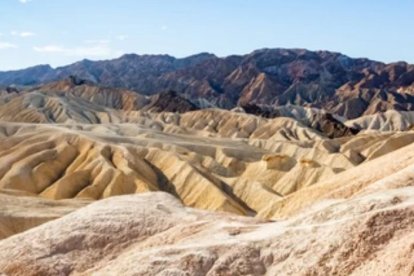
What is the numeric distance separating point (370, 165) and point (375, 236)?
11.4 meters

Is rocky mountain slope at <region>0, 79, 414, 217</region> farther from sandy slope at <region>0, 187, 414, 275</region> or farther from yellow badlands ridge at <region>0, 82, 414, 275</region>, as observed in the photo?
sandy slope at <region>0, 187, 414, 275</region>

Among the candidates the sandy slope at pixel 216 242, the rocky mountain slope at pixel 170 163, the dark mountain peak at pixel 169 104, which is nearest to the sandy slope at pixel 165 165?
the rocky mountain slope at pixel 170 163

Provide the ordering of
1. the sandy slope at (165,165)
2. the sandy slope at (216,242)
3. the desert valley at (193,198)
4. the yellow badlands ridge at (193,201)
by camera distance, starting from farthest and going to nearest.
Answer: the sandy slope at (165,165) < the desert valley at (193,198) < the yellow badlands ridge at (193,201) < the sandy slope at (216,242)

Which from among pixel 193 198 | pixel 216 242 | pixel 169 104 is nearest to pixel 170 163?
pixel 193 198

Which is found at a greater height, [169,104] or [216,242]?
[216,242]

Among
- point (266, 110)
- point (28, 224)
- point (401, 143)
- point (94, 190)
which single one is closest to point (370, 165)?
point (28, 224)

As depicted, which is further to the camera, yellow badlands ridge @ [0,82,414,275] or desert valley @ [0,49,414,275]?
desert valley @ [0,49,414,275]

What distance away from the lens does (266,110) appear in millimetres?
183375

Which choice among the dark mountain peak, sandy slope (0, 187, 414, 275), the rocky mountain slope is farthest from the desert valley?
the dark mountain peak

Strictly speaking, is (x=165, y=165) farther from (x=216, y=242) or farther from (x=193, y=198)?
(x=216, y=242)

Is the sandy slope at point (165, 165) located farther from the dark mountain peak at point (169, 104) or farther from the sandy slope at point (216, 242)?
the dark mountain peak at point (169, 104)

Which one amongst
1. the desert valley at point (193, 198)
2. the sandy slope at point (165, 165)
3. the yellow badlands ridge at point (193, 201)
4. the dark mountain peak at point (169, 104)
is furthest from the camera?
the dark mountain peak at point (169, 104)

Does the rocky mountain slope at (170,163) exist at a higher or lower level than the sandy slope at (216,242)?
lower

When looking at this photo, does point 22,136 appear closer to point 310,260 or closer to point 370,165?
point 370,165
